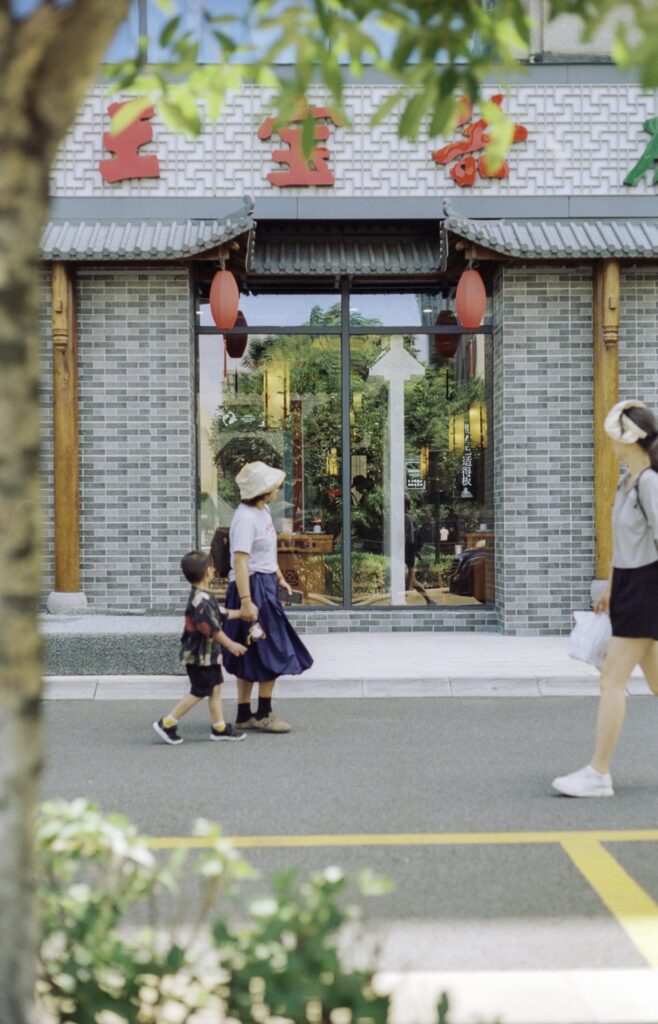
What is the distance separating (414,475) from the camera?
13.0 m

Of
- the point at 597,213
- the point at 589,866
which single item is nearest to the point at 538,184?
the point at 597,213

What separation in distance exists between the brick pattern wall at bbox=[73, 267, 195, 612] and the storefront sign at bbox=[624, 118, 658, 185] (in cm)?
501

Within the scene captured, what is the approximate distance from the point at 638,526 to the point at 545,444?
674cm

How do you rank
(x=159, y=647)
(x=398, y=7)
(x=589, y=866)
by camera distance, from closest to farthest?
1. (x=398, y=7)
2. (x=589, y=866)
3. (x=159, y=647)

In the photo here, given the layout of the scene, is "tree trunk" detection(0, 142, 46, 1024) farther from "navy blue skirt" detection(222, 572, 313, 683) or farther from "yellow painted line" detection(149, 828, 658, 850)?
"navy blue skirt" detection(222, 572, 313, 683)

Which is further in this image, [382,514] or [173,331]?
[382,514]

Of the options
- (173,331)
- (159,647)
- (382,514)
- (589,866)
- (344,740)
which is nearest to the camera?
(589,866)

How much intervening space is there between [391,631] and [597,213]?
519 cm

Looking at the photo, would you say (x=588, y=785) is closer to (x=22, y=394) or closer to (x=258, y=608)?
(x=258, y=608)

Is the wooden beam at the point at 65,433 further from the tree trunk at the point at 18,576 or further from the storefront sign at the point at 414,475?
the tree trunk at the point at 18,576

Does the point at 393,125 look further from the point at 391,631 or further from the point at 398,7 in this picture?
the point at 398,7

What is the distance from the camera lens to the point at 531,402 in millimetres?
12359

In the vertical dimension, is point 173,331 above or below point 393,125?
below

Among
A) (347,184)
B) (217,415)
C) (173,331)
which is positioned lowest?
(217,415)
